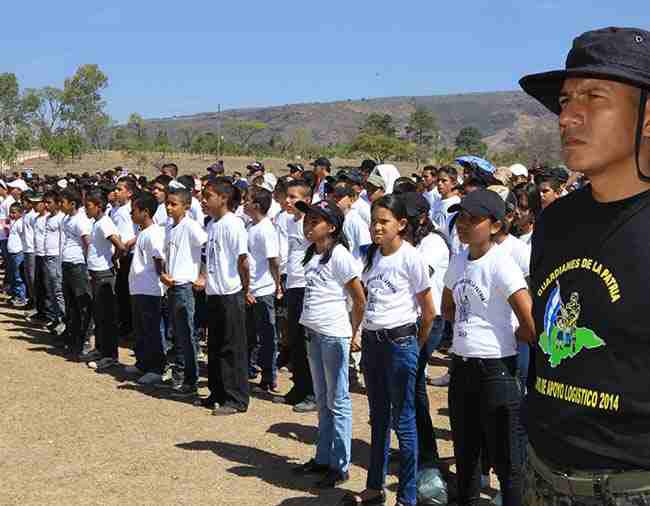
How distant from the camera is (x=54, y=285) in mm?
11312

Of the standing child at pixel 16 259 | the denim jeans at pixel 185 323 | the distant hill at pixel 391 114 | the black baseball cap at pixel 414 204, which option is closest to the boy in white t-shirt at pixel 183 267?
the denim jeans at pixel 185 323

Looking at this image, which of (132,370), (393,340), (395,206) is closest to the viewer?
(393,340)

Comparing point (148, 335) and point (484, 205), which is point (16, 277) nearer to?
point (148, 335)

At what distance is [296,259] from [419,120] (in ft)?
253

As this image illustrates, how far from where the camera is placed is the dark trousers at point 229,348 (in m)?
7.48

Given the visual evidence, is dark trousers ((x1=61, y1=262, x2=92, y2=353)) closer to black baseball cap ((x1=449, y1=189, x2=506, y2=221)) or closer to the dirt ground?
the dirt ground

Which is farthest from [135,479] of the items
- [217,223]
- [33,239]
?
[33,239]

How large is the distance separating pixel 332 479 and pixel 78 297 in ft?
17.6

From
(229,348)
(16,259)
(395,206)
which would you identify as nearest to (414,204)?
(395,206)

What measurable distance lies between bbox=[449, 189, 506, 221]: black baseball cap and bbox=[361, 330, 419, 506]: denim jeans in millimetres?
924

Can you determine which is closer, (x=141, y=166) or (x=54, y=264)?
(x=54, y=264)

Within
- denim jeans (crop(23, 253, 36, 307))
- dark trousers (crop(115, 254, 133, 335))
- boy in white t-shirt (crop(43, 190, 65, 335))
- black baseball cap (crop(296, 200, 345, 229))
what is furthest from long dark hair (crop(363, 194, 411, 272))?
denim jeans (crop(23, 253, 36, 307))

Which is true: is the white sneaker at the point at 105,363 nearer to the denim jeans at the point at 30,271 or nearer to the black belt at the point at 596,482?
the denim jeans at the point at 30,271

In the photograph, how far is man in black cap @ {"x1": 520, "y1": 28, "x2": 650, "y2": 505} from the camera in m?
1.99
